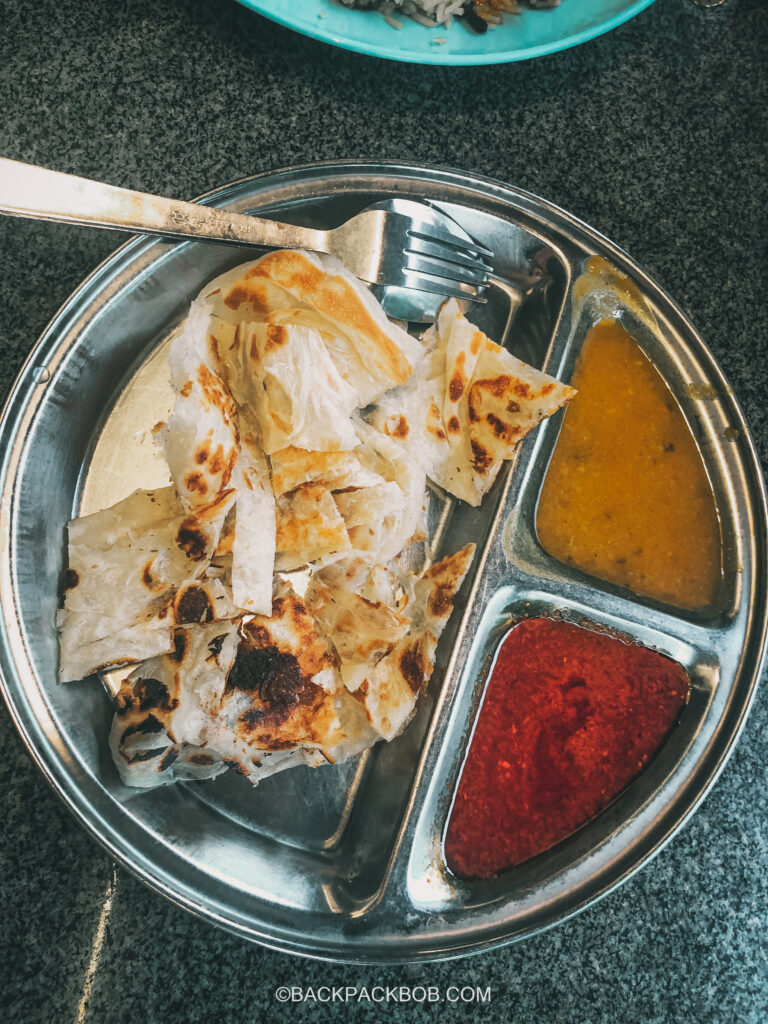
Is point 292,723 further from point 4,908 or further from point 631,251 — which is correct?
point 631,251

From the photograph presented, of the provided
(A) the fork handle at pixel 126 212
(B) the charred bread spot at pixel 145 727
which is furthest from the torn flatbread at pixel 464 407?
(B) the charred bread spot at pixel 145 727

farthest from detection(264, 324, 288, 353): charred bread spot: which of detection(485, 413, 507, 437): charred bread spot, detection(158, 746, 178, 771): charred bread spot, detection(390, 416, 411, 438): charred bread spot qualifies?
detection(158, 746, 178, 771): charred bread spot

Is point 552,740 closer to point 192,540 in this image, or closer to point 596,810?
point 596,810

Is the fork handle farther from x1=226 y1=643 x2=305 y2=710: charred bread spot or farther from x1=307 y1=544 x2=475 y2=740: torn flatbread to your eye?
x1=226 y1=643 x2=305 y2=710: charred bread spot

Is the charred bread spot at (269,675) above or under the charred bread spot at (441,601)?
under

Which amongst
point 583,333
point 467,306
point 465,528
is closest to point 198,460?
point 465,528

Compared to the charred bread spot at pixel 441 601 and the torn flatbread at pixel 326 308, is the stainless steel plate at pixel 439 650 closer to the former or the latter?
the charred bread spot at pixel 441 601
